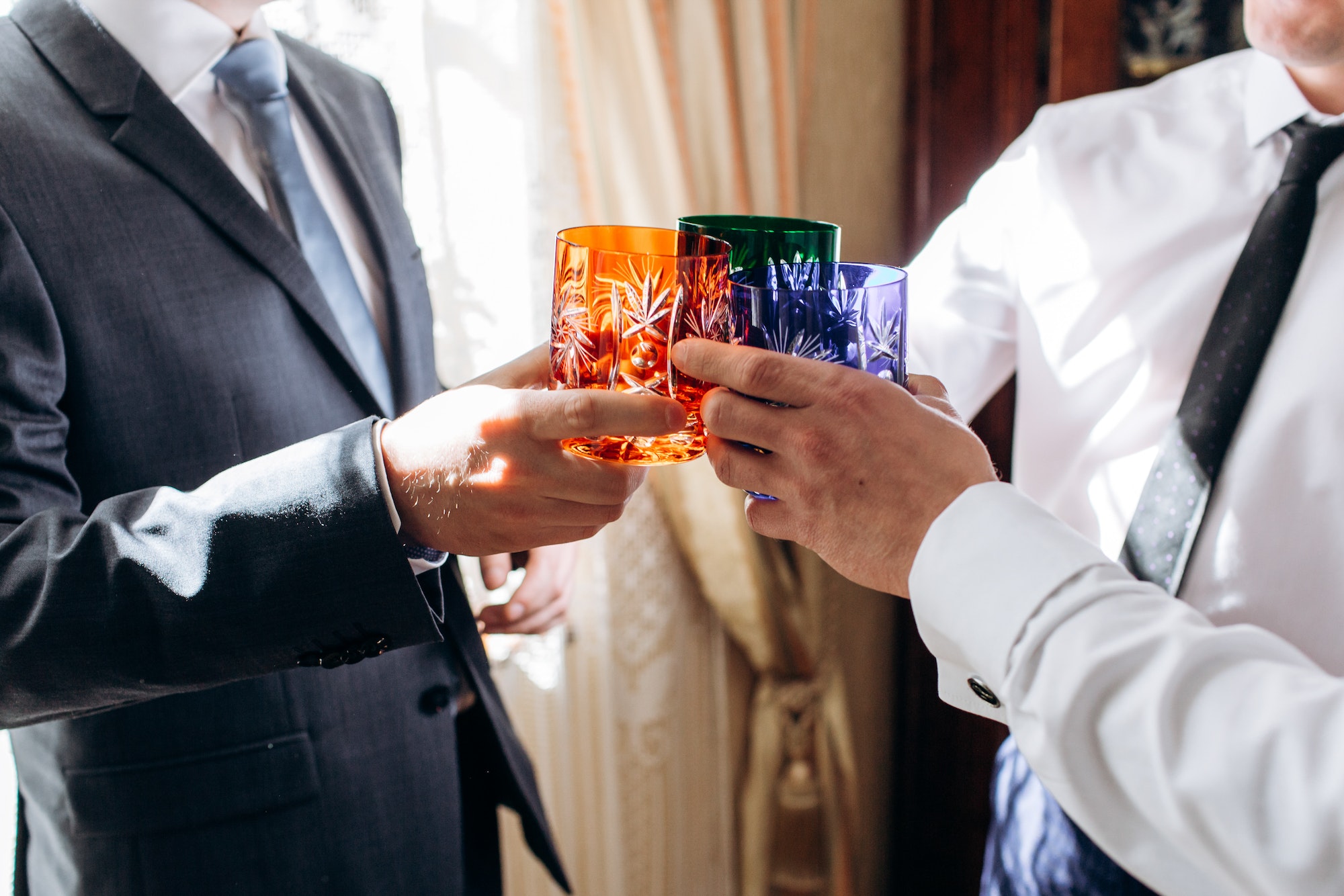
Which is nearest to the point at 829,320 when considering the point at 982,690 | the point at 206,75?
the point at 982,690

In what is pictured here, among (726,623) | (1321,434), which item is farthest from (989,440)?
(1321,434)

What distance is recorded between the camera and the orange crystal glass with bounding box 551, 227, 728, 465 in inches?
33.0

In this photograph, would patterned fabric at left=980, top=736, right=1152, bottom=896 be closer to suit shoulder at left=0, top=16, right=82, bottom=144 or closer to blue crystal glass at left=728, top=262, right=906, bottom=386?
blue crystal glass at left=728, top=262, right=906, bottom=386

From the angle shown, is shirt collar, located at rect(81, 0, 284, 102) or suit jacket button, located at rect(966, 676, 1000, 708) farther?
shirt collar, located at rect(81, 0, 284, 102)

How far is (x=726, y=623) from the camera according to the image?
2.25 metres

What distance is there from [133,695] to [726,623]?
147 centimetres

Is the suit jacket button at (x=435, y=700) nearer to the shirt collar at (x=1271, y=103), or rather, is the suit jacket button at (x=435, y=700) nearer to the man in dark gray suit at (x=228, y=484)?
the man in dark gray suit at (x=228, y=484)

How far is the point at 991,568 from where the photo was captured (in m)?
0.86

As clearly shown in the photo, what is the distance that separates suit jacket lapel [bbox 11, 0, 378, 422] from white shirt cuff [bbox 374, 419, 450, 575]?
0.27 metres

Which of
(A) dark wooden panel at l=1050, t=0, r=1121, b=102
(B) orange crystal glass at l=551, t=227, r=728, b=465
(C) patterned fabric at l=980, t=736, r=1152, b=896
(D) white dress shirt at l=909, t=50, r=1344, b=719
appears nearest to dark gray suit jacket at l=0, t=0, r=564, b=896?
(B) orange crystal glass at l=551, t=227, r=728, b=465

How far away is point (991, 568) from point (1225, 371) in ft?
1.95

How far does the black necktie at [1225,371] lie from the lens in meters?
1.21

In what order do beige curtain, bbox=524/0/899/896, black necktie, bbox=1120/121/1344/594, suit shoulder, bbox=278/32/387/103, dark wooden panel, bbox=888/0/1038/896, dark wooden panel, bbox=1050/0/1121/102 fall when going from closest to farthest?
black necktie, bbox=1120/121/1344/594
suit shoulder, bbox=278/32/387/103
beige curtain, bbox=524/0/899/896
dark wooden panel, bbox=1050/0/1121/102
dark wooden panel, bbox=888/0/1038/896

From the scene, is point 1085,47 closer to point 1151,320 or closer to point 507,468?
point 1151,320
